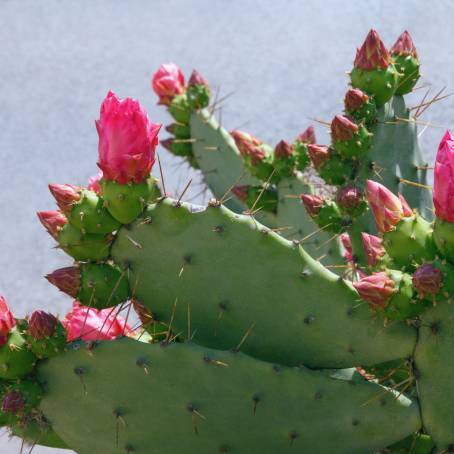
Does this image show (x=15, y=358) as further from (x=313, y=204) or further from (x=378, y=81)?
(x=378, y=81)

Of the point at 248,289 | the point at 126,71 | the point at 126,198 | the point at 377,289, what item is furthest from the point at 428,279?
the point at 126,71

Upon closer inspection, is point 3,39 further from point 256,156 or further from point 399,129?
point 399,129

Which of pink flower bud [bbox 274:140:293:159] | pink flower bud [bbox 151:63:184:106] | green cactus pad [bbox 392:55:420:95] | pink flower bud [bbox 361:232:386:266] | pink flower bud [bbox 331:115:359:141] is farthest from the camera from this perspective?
→ pink flower bud [bbox 151:63:184:106]

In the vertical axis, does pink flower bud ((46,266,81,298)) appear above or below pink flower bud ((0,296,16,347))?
above

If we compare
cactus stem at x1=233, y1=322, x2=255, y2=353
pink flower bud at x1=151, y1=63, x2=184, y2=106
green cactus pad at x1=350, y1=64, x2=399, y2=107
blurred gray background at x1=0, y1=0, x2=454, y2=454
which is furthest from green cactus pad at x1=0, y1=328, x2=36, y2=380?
blurred gray background at x1=0, y1=0, x2=454, y2=454

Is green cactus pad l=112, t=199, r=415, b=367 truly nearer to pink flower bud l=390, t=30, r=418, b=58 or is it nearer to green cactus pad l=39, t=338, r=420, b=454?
green cactus pad l=39, t=338, r=420, b=454

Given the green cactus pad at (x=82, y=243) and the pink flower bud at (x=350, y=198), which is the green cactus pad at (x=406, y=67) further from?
the green cactus pad at (x=82, y=243)

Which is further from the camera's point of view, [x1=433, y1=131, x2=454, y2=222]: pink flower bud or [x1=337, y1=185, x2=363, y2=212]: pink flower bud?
[x1=337, y1=185, x2=363, y2=212]: pink flower bud
